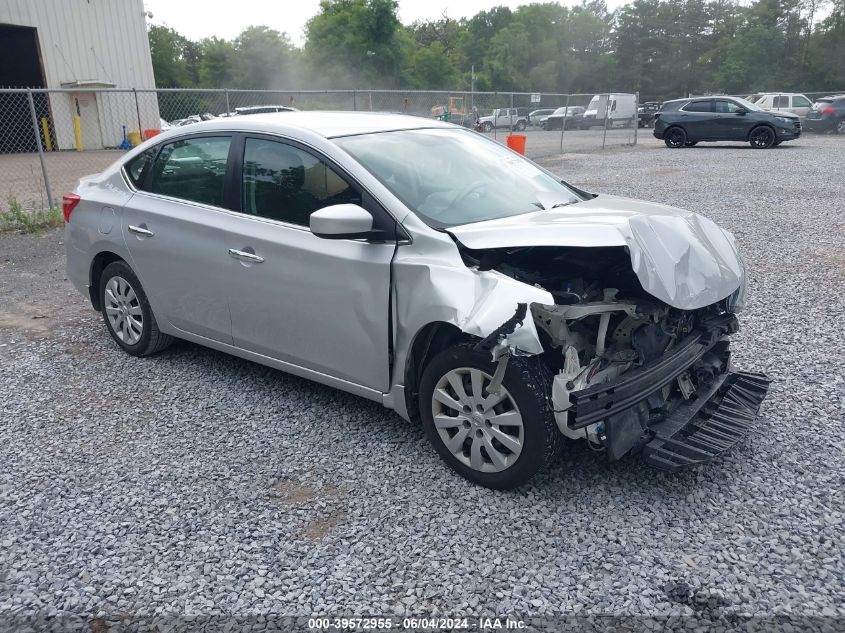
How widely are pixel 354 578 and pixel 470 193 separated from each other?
2.13 metres

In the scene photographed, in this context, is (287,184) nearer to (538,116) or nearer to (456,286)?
(456,286)

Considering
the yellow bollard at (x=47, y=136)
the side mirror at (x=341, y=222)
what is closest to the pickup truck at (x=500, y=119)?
the yellow bollard at (x=47, y=136)

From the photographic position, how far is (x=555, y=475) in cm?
347

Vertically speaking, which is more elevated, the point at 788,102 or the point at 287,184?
the point at 287,184

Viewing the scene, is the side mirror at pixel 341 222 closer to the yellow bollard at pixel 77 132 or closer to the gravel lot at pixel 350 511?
the gravel lot at pixel 350 511

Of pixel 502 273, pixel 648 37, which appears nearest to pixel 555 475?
pixel 502 273

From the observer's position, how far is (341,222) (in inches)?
133

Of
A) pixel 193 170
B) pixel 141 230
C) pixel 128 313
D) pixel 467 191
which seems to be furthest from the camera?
pixel 128 313

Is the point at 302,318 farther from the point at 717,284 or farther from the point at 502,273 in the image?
the point at 717,284

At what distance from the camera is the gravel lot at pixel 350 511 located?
2.69 meters

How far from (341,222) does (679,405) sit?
195 centimetres

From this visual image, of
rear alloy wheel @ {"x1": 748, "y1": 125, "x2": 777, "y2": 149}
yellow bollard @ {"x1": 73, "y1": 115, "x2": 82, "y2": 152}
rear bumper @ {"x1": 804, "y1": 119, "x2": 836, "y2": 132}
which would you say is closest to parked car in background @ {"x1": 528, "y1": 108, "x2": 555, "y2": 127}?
rear alloy wheel @ {"x1": 748, "y1": 125, "x2": 777, "y2": 149}

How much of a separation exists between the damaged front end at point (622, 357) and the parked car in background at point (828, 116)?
91.7 feet

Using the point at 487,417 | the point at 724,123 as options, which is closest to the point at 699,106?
the point at 724,123
